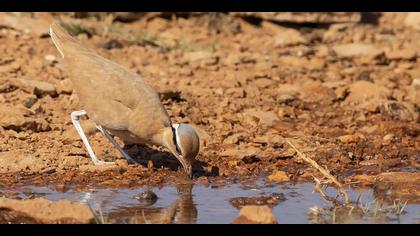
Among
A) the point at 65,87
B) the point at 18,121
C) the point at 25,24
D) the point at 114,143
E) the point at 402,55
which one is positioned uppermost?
the point at 25,24

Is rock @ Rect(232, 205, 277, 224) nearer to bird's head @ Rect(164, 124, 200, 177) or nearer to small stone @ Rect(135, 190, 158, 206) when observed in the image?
small stone @ Rect(135, 190, 158, 206)

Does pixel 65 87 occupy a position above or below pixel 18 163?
above

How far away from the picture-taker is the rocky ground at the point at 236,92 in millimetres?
9781

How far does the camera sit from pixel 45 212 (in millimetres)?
7027

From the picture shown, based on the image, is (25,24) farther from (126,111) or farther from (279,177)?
(279,177)

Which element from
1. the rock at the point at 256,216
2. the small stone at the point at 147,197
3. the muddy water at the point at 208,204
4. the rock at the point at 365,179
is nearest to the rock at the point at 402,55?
the rock at the point at 365,179

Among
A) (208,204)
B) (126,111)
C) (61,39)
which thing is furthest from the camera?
(61,39)

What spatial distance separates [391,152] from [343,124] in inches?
44.9

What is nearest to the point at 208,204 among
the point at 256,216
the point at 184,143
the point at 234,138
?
the point at 184,143

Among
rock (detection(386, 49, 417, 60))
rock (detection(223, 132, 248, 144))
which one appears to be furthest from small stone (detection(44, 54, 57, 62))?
rock (detection(386, 49, 417, 60))

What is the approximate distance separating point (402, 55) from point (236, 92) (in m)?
3.52

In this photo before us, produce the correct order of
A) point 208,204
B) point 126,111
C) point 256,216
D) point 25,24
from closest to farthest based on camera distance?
point 256,216, point 208,204, point 126,111, point 25,24

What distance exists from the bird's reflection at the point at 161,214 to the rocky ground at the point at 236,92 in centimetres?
104
